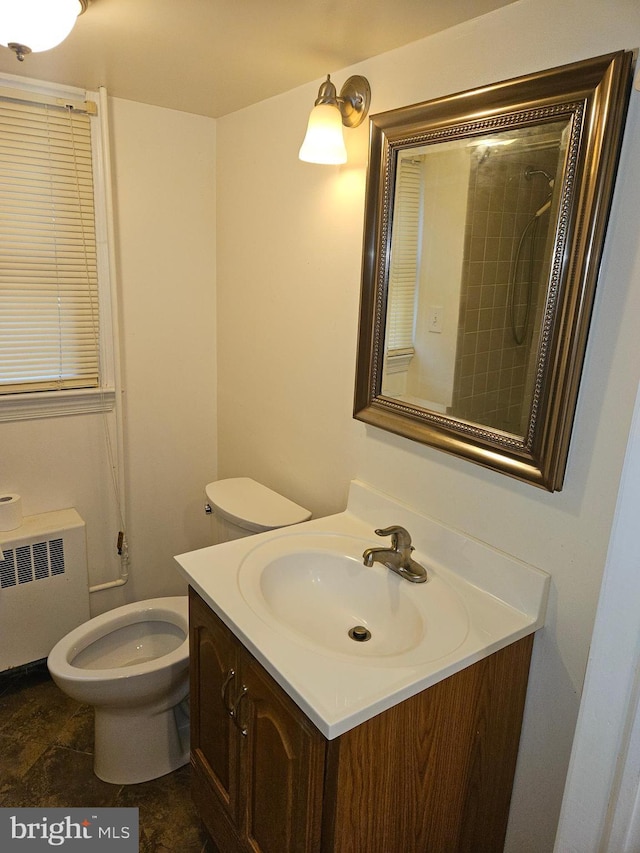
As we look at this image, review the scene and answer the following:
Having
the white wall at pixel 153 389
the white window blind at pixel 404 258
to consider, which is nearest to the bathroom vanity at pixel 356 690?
the white window blind at pixel 404 258

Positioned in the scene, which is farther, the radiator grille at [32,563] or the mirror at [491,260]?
the radiator grille at [32,563]

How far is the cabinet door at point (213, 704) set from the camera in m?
1.33

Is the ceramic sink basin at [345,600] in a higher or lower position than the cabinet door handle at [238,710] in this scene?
higher

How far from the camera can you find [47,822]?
1670mm

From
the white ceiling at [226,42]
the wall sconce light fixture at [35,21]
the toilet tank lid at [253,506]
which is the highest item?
the white ceiling at [226,42]

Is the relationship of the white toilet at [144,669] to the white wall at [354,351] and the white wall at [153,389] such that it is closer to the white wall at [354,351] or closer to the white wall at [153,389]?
the white wall at [354,351]

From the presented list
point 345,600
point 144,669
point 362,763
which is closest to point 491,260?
point 345,600

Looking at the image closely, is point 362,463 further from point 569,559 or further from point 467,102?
point 467,102

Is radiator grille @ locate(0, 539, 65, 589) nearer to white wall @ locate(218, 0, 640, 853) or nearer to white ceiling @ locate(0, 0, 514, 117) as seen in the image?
white wall @ locate(218, 0, 640, 853)

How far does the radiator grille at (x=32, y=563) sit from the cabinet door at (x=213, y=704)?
2.93 ft

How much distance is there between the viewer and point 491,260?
4.14ft

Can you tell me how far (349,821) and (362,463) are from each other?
2.93 feet

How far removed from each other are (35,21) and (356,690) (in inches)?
55.9

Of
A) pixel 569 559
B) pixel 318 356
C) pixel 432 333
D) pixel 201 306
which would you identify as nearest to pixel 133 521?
pixel 201 306
